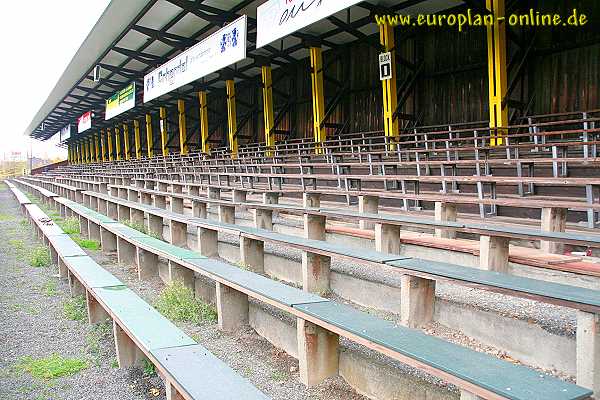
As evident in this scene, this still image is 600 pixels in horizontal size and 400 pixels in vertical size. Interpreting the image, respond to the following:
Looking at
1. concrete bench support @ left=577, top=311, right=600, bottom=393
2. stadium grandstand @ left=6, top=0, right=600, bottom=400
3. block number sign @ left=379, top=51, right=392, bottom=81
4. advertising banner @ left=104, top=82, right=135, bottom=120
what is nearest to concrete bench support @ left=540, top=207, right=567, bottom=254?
stadium grandstand @ left=6, top=0, right=600, bottom=400

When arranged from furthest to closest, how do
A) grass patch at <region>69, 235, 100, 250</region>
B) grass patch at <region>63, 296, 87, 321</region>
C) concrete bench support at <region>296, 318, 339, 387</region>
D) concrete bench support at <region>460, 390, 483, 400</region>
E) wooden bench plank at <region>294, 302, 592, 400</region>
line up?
1. grass patch at <region>69, 235, 100, 250</region>
2. grass patch at <region>63, 296, 87, 321</region>
3. concrete bench support at <region>296, 318, 339, 387</region>
4. concrete bench support at <region>460, 390, 483, 400</region>
5. wooden bench plank at <region>294, 302, 592, 400</region>

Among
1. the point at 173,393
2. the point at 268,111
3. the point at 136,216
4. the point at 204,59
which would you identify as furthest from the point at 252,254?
the point at 268,111

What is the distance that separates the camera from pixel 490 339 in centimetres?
282

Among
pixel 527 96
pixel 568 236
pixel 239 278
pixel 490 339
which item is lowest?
pixel 490 339

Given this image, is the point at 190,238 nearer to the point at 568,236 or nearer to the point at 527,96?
the point at 568,236

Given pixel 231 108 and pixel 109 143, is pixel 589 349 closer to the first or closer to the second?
pixel 231 108

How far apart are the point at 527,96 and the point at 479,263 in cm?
1028

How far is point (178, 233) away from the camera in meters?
6.43

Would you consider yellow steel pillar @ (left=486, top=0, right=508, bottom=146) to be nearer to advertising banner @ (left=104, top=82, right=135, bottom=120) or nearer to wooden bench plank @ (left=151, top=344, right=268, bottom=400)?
wooden bench plank @ (left=151, top=344, right=268, bottom=400)

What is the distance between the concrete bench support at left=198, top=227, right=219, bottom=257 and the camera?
18.5 feet

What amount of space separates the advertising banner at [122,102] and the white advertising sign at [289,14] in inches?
453

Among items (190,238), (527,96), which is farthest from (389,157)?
(190,238)

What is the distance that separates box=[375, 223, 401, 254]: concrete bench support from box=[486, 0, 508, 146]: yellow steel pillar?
7.59 meters

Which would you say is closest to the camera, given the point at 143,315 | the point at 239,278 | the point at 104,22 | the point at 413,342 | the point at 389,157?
the point at 413,342
